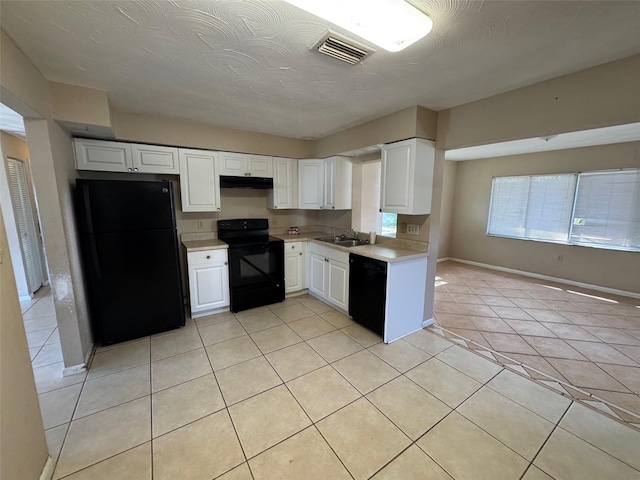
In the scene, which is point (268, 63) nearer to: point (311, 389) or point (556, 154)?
point (311, 389)

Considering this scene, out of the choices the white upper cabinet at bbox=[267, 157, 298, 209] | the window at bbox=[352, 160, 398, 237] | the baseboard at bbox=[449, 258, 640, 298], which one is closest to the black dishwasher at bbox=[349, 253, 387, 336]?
the window at bbox=[352, 160, 398, 237]

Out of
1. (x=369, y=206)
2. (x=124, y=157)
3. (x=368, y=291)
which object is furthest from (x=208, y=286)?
(x=369, y=206)

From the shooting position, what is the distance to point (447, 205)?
617 centimetres

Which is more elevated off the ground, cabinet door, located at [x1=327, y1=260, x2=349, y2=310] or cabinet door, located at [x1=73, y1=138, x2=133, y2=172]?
cabinet door, located at [x1=73, y1=138, x2=133, y2=172]

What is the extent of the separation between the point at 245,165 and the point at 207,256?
1.38 m

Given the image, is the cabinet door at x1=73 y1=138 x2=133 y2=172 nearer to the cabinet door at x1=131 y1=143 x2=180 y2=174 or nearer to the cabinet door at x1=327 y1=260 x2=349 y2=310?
the cabinet door at x1=131 y1=143 x2=180 y2=174

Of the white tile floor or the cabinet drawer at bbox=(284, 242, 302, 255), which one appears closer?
the white tile floor

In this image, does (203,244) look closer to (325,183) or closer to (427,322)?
(325,183)

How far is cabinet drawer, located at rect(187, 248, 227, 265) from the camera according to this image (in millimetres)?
3111

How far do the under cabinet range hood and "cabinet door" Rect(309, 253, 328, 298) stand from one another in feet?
4.21

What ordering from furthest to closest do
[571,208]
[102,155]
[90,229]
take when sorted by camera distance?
1. [571,208]
2. [102,155]
3. [90,229]

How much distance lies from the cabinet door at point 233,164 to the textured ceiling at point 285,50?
0.91 metres

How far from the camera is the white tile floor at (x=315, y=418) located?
4.76ft

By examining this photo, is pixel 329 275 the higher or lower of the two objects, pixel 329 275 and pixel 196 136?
the lower
